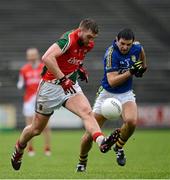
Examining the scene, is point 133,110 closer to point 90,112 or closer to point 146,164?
point 90,112

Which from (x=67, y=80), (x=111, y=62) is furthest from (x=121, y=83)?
(x=67, y=80)

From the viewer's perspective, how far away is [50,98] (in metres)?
9.58

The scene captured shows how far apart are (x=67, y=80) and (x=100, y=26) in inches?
685

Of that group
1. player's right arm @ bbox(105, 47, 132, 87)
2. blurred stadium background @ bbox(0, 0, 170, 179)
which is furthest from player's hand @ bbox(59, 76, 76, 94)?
blurred stadium background @ bbox(0, 0, 170, 179)

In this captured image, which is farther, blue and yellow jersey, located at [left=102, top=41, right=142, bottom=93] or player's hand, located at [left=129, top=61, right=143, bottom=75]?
blue and yellow jersey, located at [left=102, top=41, right=142, bottom=93]

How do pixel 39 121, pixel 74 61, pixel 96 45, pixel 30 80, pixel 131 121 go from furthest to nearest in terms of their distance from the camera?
pixel 96 45 → pixel 30 80 → pixel 131 121 → pixel 39 121 → pixel 74 61

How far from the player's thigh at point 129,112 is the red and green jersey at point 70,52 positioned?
957 mm

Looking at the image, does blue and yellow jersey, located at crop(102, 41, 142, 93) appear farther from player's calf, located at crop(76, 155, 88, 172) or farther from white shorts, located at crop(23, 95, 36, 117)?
white shorts, located at crop(23, 95, 36, 117)

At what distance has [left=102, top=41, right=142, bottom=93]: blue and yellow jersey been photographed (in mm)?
9891

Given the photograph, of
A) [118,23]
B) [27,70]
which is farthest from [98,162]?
[118,23]

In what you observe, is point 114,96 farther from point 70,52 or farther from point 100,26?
point 100,26

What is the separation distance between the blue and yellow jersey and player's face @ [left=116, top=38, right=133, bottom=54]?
0.33 feet

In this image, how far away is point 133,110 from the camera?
9984 mm

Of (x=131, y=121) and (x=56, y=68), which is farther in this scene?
(x=131, y=121)
